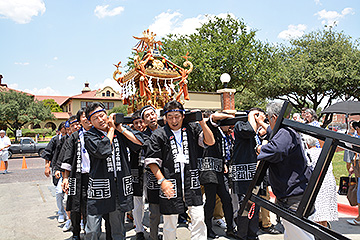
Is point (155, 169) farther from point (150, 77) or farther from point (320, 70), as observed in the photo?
point (320, 70)

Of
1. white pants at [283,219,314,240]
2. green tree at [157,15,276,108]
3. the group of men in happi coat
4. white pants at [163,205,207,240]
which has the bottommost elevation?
white pants at [163,205,207,240]

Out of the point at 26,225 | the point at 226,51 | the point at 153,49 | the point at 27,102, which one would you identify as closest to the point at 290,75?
the point at 226,51

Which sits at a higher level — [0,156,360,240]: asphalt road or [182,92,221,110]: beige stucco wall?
[182,92,221,110]: beige stucco wall

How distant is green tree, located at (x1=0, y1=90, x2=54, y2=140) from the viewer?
35438 mm

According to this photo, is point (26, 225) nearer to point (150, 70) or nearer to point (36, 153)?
point (150, 70)

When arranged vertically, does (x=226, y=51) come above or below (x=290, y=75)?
above

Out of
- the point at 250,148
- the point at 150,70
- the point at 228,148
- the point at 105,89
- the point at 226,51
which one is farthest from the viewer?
the point at 105,89

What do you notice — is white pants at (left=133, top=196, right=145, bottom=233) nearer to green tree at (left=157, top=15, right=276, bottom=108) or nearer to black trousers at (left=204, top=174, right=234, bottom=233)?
black trousers at (left=204, top=174, right=234, bottom=233)

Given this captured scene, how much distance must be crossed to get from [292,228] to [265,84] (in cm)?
2344

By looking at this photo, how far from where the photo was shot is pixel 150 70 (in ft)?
30.1

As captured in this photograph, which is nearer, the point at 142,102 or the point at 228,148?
the point at 228,148

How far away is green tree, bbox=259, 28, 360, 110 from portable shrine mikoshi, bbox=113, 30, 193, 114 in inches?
648

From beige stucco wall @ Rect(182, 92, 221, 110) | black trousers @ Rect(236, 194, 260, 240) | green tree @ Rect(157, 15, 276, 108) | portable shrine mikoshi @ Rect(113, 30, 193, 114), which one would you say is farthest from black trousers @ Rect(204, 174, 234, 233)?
green tree @ Rect(157, 15, 276, 108)

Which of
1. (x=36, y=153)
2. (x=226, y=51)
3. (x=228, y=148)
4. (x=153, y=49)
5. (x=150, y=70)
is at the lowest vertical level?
(x=36, y=153)
